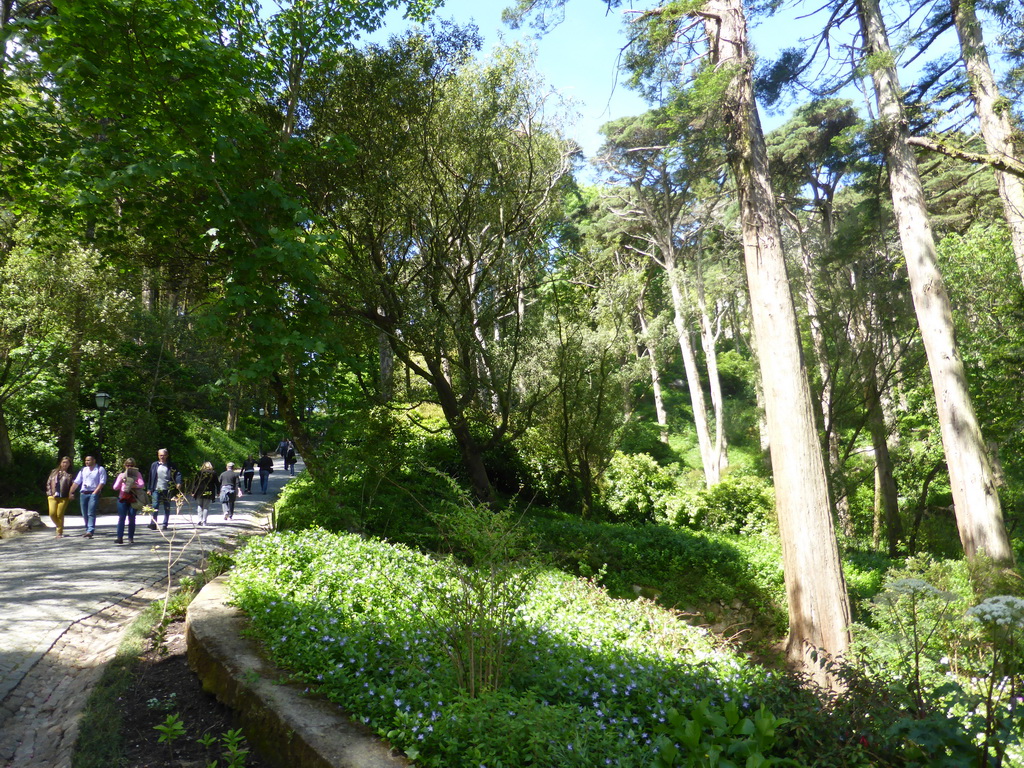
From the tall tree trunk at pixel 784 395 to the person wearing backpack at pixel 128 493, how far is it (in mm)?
9178

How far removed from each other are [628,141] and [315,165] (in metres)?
13.2

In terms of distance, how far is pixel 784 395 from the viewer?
7043 mm

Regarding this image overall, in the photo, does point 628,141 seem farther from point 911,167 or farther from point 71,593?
point 71,593

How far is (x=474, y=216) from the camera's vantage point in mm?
11516

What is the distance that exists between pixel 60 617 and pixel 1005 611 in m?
7.34

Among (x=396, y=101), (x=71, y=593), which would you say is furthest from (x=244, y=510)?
(x=396, y=101)

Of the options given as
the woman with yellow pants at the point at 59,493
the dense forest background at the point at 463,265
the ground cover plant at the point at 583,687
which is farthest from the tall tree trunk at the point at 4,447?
the ground cover plant at the point at 583,687

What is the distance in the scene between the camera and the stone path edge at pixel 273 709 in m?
3.20

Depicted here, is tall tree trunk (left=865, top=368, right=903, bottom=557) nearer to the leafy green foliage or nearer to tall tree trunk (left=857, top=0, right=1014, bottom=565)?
tall tree trunk (left=857, top=0, right=1014, bottom=565)

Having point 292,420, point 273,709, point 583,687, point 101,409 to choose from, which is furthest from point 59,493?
point 583,687

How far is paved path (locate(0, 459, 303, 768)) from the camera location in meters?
4.05

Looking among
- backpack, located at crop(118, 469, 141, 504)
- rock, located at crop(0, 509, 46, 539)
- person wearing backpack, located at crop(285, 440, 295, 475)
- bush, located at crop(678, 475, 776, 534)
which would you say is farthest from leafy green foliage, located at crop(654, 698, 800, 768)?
person wearing backpack, located at crop(285, 440, 295, 475)

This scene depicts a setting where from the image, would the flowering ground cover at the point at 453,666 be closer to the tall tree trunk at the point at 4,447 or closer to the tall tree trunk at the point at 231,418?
the tall tree trunk at the point at 4,447

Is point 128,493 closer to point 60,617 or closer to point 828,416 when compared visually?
point 60,617
